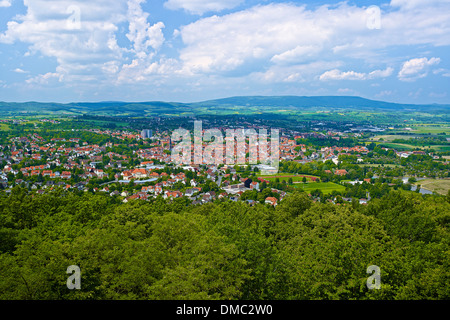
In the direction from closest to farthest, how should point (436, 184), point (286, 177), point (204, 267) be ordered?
point (204, 267) < point (436, 184) < point (286, 177)

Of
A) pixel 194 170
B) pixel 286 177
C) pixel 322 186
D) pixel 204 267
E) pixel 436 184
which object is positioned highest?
pixel 204 267

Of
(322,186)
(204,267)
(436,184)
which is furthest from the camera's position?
(436,184)

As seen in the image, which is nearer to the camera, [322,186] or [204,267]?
[204,267]

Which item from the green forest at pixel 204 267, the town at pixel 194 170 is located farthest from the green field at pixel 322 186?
the green forest at pixel 204 267

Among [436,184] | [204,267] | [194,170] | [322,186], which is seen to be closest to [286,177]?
[322,186]

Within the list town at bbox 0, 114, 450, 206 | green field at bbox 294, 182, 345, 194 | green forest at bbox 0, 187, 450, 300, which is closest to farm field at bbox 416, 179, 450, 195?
town at bbox 0, 114, 450, 206

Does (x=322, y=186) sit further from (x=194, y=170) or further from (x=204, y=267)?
(x=204, y=267)
